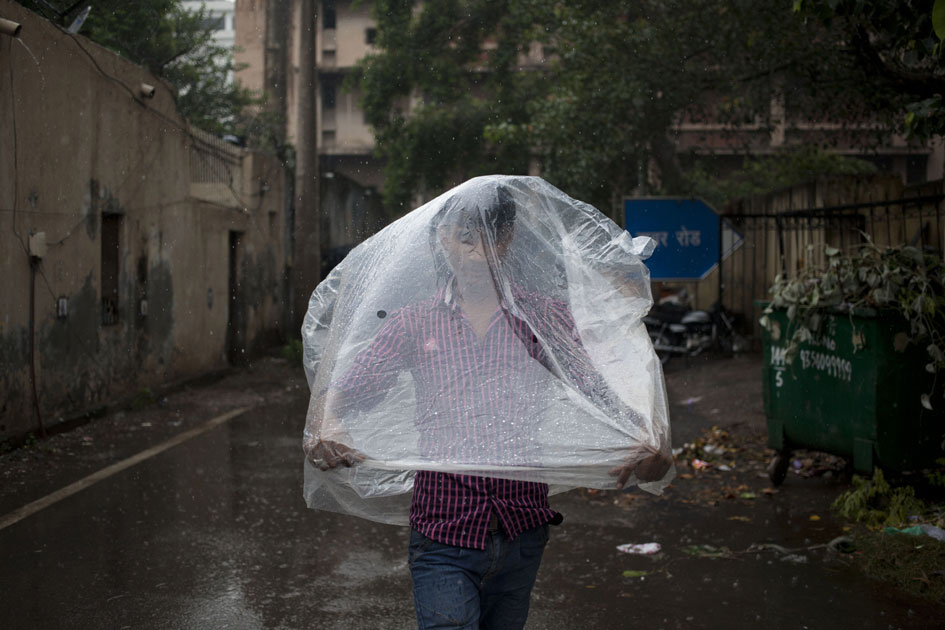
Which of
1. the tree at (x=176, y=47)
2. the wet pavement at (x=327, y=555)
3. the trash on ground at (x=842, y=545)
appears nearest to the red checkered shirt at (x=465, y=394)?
the wet pavement at (x=327, y=555)

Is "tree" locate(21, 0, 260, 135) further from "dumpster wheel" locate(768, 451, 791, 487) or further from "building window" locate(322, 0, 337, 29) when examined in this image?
"building window" locate(322, 0, 337, 29)

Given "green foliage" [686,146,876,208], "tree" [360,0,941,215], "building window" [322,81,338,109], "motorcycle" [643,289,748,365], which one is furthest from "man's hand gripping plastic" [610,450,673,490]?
"building window" [322,81,338,109]

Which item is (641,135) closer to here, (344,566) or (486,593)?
(344,566)

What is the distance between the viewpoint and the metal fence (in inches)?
367

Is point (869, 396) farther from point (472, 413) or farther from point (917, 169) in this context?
point (917, 169)

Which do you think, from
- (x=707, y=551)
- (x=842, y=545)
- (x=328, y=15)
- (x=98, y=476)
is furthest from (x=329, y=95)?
(x=842, y=545)

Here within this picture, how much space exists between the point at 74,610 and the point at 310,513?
6.35 feet

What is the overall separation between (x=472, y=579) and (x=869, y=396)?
4002 mm

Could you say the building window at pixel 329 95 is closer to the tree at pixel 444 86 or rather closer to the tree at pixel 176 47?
the tree at pixel 444 86

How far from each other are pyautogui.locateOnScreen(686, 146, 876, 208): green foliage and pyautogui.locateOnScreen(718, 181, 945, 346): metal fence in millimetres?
908

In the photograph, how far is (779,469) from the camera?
681 cm

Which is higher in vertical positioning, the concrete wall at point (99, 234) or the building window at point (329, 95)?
the building window at point (329, 95)

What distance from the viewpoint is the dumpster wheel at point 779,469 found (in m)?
6.79

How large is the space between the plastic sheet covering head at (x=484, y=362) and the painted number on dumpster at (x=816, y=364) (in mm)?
3594
